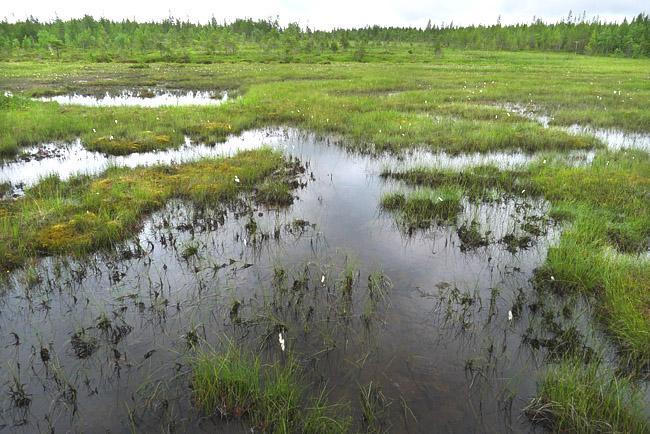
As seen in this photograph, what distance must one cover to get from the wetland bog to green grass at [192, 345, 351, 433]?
0.02 m

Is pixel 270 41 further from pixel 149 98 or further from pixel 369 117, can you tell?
pixel 369 117

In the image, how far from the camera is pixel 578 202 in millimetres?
9359

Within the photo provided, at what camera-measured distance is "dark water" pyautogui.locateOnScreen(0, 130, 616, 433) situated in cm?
427

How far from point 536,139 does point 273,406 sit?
14875mm

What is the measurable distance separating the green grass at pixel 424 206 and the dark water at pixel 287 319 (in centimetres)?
31

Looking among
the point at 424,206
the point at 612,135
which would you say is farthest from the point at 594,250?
the point at 612,135

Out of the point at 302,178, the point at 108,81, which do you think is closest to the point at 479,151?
the point at 302,178

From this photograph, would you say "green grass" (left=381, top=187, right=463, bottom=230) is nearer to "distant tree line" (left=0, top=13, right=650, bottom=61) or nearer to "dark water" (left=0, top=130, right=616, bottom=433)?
"dark water" (left=0, top=130, right=616, bottom=433)

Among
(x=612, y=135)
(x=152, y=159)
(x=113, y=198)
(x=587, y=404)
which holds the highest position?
(x=612, y=135)

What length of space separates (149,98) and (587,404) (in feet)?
96.8

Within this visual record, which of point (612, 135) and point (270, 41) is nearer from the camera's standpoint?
point (612, 135)

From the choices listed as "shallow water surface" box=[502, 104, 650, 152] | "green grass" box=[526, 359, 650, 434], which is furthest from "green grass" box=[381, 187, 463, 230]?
"shallow water surface" box=[502, 104, 650, 152]

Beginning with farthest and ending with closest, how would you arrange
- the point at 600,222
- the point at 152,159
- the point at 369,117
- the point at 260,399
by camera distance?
the point at 369,117, the point at 152,159, the point at 600,222, the point at 260,399

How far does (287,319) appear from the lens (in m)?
5.67
